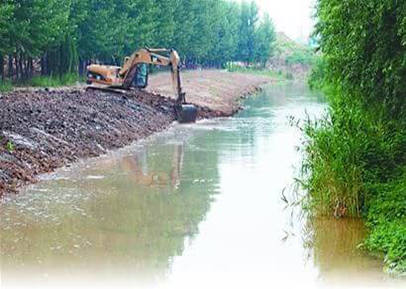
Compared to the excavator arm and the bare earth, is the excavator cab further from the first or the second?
the bare earth

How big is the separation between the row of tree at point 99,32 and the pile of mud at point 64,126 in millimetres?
4949

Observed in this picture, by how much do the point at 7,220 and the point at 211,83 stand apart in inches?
1774

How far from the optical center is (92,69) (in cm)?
3719

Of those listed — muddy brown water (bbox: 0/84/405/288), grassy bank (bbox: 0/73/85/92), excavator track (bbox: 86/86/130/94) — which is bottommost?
muddy brown water (bbox: 0/84/405/288)

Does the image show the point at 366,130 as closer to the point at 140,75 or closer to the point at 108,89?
the point at 108,89

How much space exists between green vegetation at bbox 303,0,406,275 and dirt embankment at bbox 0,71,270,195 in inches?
277

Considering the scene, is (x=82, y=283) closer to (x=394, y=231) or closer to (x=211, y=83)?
(x=394, y=231)

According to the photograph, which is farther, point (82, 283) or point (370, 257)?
point (370, 257)

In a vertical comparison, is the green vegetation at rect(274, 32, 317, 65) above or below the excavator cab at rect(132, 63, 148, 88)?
above

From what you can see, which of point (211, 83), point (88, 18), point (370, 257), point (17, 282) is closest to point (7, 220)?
point (17, 282)

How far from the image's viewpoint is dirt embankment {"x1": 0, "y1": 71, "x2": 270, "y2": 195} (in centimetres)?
1883

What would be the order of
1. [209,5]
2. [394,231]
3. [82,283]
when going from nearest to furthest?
[82,283]
[394,231]
[209,5]

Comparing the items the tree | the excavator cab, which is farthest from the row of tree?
the tree

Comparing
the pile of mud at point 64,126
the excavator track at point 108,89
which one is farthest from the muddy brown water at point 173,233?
the excavator track at point 108,89
